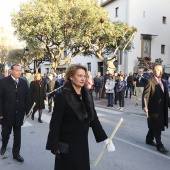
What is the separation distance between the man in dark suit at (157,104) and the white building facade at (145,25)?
22.2 m

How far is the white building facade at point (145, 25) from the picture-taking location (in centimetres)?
2825

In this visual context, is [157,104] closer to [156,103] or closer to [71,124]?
[156,103]

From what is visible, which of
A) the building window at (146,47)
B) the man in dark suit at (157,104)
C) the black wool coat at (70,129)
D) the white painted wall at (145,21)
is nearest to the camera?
the black wool coat at (70,129)

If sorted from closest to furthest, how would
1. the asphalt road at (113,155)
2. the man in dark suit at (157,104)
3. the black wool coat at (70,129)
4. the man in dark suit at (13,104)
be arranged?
the black wool coat at (70,129)
the asphalt road at (113,155)
the man in dark suit at (13,104)
the man in dark suit at (157,104)

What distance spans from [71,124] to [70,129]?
0.19 ft

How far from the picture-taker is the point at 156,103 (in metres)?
5.82

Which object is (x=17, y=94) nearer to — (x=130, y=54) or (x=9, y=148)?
(x=9, y=148)

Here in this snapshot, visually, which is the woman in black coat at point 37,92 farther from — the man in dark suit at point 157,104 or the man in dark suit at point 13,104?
the man in dark suit at point 157,104

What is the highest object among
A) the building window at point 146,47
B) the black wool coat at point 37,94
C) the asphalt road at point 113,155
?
the building window at point 146,47

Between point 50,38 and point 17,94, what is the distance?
19505 mm

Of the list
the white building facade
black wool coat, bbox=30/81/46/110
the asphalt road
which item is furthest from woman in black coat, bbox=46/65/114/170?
the white building facade

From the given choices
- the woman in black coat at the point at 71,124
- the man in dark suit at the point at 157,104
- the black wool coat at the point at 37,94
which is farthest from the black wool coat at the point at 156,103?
the black wool coat at the point at 37,94

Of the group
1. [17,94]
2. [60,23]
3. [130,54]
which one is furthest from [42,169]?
[130,54]

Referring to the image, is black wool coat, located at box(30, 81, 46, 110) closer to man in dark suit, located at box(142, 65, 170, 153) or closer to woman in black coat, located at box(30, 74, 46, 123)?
woman in black coat, located at box(30, 74, 46, 123)
